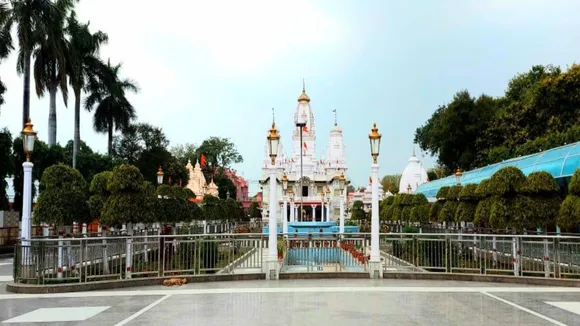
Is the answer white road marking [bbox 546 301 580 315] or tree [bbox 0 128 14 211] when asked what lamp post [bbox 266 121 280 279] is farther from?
tree [bbox 0 128 14 211]

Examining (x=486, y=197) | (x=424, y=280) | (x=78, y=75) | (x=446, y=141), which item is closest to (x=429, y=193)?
(x=446, y=141)

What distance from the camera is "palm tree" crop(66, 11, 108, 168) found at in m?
39.8

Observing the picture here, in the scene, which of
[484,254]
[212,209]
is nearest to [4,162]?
[212,209]

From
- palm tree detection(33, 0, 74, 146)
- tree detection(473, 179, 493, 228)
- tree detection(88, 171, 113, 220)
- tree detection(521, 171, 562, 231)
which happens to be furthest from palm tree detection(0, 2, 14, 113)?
tree detection(521, 171, 562, 231)

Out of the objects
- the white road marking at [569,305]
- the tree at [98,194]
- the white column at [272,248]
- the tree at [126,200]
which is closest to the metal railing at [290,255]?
the white column at [272,248]

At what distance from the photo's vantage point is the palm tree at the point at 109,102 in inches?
1892

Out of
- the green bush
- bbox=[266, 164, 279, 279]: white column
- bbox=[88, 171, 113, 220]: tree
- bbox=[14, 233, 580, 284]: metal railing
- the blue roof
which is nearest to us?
bbox=[14, 233, 580, 284]: metal railing

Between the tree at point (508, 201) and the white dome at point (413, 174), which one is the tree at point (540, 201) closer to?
the tree at point (508, 201)

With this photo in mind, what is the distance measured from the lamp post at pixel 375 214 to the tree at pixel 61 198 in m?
8.22

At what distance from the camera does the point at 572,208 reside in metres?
15.6

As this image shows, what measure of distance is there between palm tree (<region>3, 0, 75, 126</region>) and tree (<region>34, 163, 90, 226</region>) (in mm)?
20173

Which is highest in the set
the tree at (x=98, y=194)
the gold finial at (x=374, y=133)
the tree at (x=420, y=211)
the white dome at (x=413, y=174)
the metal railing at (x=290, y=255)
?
the white dome at (x=413, y=174)

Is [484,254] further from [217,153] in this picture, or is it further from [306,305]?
[217,153]

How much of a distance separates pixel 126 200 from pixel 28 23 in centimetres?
2360
